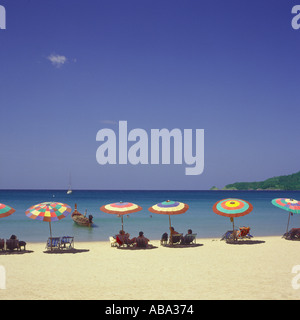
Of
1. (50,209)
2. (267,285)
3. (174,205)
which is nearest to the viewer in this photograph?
(267,285)

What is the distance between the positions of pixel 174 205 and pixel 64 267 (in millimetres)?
6068

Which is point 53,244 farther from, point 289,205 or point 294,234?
point 294,234

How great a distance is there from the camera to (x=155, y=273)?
33.0ft

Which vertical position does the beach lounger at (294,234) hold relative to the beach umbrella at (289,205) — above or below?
below

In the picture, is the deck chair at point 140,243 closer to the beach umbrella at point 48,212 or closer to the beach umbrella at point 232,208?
the beach umbrella at point 48,212

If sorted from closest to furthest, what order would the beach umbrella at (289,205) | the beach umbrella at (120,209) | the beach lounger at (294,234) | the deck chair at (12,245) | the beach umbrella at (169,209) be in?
the deck chair at (12,245) < the beach umbrella at (120,209) < the beach umbrella at (169,209) < the beach umbrella at (289,205) < the beach lounger at (294,234)

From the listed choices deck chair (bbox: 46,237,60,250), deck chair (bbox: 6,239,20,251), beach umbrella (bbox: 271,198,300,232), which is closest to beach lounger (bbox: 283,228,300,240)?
beach umbrella (bbox: 271,198,300,232)

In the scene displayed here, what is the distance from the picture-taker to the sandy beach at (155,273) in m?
7.95

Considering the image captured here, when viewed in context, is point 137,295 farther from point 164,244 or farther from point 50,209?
point 164,244

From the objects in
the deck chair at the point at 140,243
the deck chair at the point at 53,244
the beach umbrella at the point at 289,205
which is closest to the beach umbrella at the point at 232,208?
the beach umbrella at the point at 289,205

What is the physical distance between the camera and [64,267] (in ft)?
36.5

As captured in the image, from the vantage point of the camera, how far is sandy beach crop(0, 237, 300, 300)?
26.1 feet
